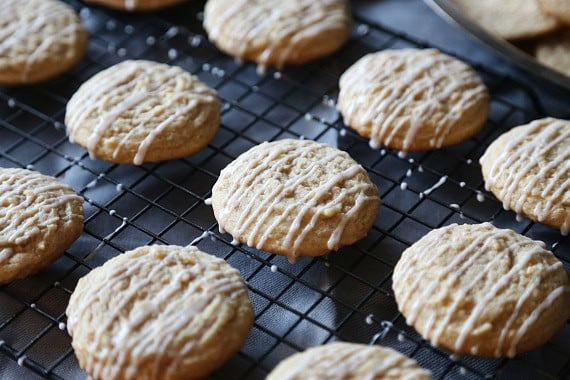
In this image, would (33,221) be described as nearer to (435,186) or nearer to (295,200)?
(295,200)

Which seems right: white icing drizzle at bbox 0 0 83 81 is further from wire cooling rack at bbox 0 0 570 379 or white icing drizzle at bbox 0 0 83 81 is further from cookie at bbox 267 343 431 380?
cookie at bbox 267 343 431 380

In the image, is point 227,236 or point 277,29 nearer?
point 227,236

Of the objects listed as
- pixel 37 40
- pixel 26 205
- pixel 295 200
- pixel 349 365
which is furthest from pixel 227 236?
pixel 37 40

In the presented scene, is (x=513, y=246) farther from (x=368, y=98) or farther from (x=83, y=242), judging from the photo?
(x=83, y=242)

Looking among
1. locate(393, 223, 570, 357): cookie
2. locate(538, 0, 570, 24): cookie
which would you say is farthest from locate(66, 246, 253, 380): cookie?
locate(538, 0, 570, 24): cookie

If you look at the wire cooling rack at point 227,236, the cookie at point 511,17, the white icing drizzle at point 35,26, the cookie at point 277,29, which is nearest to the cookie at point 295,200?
the wire cooling rack at point 227,236
